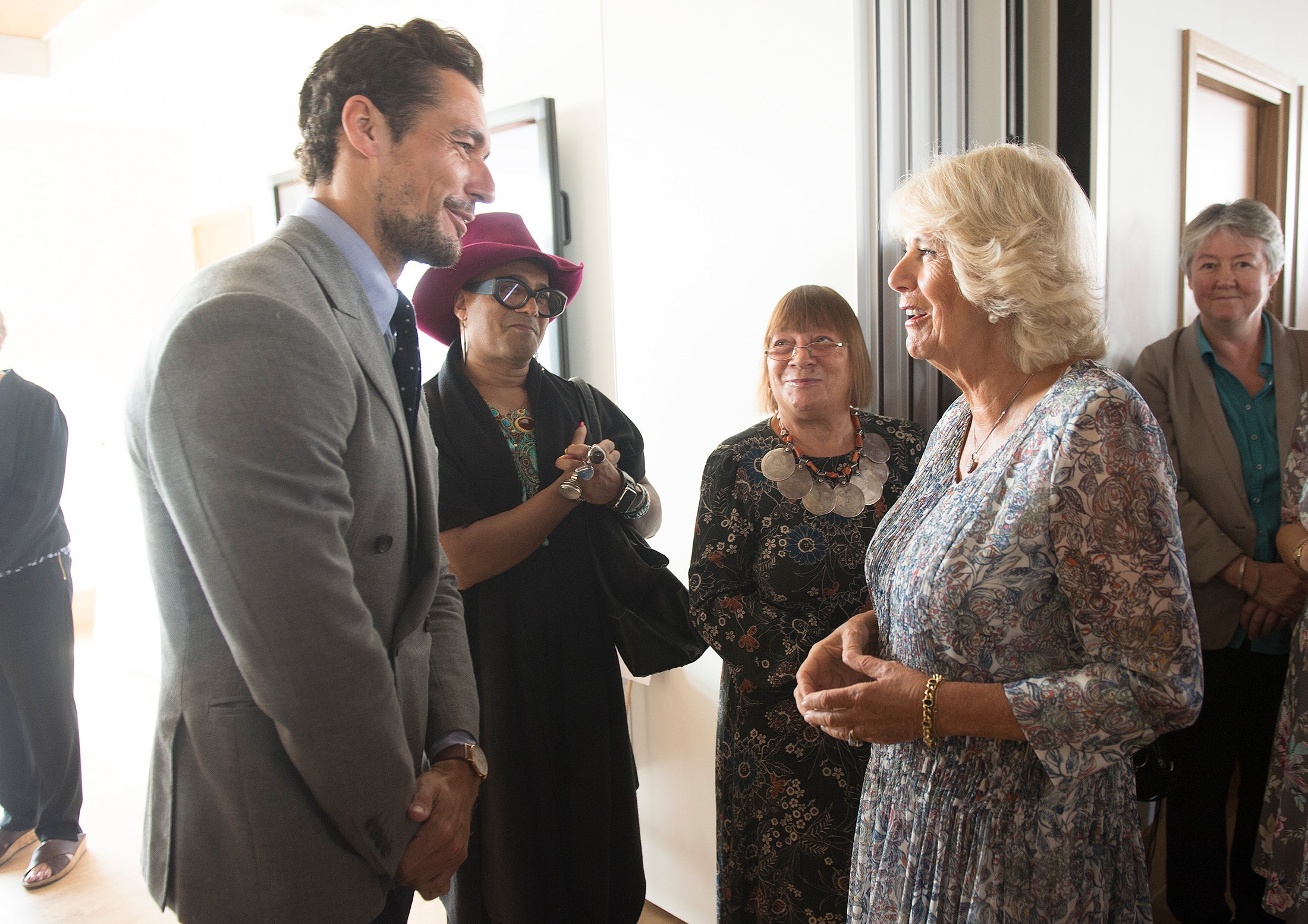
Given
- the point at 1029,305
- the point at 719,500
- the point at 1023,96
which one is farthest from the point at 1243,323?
the point at 719,500

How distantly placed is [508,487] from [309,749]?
0.83 m

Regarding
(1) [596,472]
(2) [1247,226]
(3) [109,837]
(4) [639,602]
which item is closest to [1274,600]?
(2) [1247,226]

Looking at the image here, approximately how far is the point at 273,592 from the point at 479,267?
105 centimetres

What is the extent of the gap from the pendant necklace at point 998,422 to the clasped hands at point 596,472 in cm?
74

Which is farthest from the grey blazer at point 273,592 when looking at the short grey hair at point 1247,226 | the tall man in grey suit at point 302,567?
the short grey hair at point 1247,226

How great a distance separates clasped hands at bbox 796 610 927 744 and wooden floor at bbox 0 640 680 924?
1.47m

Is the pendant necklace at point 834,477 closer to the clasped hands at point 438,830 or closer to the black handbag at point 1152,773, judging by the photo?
the black handbag at point 1152,773

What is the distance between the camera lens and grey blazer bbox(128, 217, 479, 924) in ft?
2.73

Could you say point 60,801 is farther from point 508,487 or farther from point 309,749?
point 309,749

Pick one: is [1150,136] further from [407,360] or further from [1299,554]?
[407,360]

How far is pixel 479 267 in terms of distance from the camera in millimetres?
1737

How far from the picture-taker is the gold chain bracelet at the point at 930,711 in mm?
1048

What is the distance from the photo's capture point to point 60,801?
2.98 m

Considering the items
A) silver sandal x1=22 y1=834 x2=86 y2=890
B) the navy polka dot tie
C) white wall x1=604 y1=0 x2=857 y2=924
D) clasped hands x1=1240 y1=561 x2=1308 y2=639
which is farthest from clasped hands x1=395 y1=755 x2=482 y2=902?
silver sandal x1=22 y1=834 x2=86 y2=890
